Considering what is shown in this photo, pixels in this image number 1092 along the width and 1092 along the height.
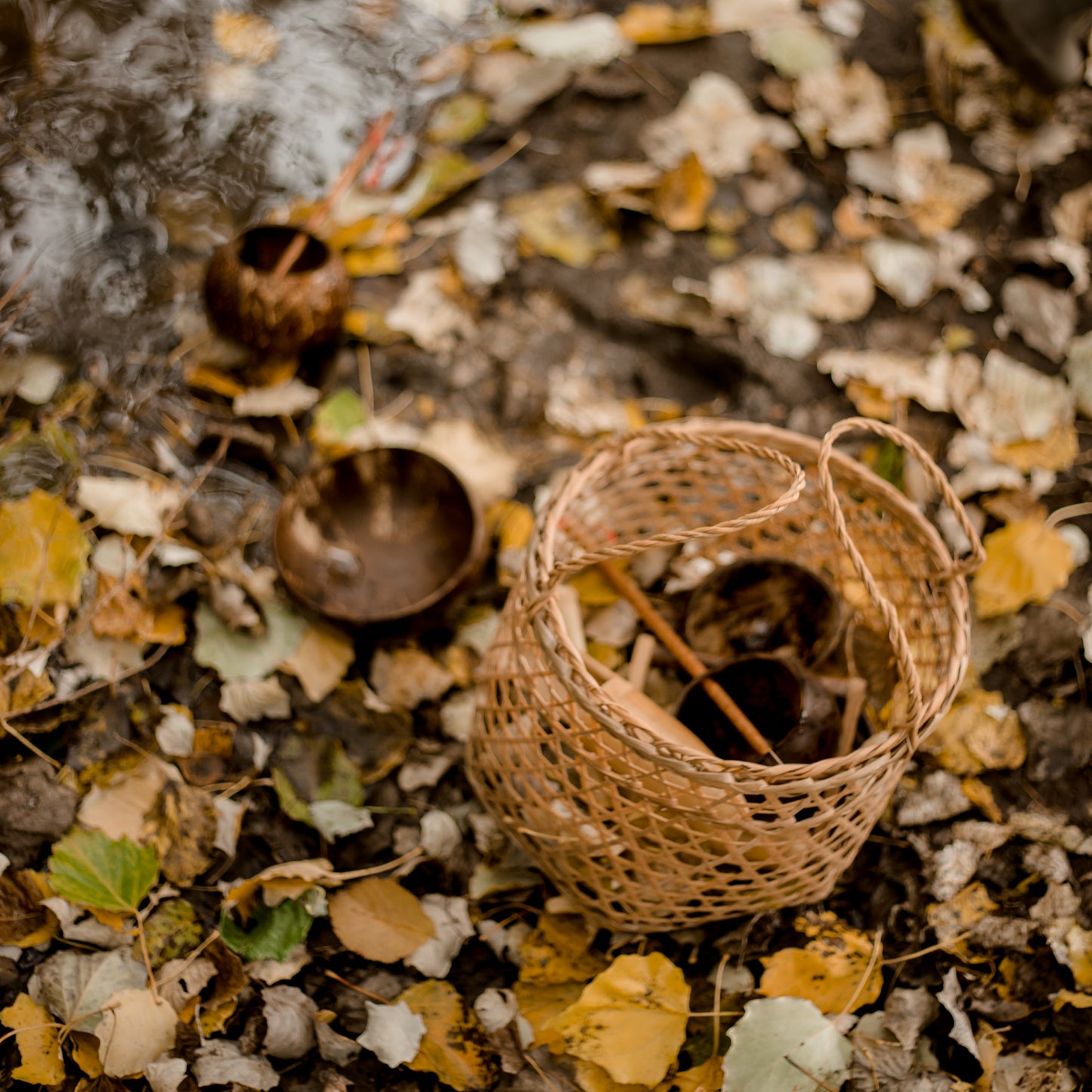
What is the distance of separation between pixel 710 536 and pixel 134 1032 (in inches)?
36.0

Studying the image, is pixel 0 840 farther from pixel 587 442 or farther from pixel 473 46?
pixel 473 46

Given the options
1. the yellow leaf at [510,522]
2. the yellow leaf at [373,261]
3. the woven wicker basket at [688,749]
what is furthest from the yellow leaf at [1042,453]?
the yellow leaf at [373,261]

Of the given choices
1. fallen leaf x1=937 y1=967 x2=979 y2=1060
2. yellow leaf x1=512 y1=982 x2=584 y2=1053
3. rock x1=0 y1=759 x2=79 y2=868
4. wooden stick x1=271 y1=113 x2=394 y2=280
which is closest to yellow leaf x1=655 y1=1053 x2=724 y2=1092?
yellow leaf x1=512 y1=982 x2=584 y2=1053

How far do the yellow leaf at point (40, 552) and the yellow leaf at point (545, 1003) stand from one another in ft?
2.79

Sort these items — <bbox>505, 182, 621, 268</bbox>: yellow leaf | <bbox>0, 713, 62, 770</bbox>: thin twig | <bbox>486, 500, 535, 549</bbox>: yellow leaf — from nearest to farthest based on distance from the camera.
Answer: <bbox>0, 713, 62, 770</bbox>: thin twig, <bbox>486, 500, 535, 549</bbox>: yellow leaf, <bbox>505, 182, 621, 268</bbox>: yellow leaf

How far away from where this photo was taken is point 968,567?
1101mm

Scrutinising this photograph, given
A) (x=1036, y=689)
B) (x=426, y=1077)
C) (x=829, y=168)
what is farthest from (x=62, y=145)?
(x=1036, y=689)

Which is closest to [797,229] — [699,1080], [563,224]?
[563,224]

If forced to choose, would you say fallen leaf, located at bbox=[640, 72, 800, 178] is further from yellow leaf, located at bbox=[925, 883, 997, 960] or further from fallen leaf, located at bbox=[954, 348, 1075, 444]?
yellow leaf, located at bbox=[925, 883, 997, 960]

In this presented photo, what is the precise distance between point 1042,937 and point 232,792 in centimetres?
110

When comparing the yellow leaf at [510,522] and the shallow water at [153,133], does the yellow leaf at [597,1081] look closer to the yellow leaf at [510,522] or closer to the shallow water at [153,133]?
the yellow leaf at [510,522]

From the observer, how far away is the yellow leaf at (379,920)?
120cm

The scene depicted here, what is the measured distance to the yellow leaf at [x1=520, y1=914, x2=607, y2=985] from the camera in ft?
3.94

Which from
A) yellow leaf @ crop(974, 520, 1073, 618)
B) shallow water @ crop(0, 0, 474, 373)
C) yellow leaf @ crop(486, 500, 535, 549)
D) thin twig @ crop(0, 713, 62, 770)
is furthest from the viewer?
shallow water @ crop(0, 0, 474, 373)
